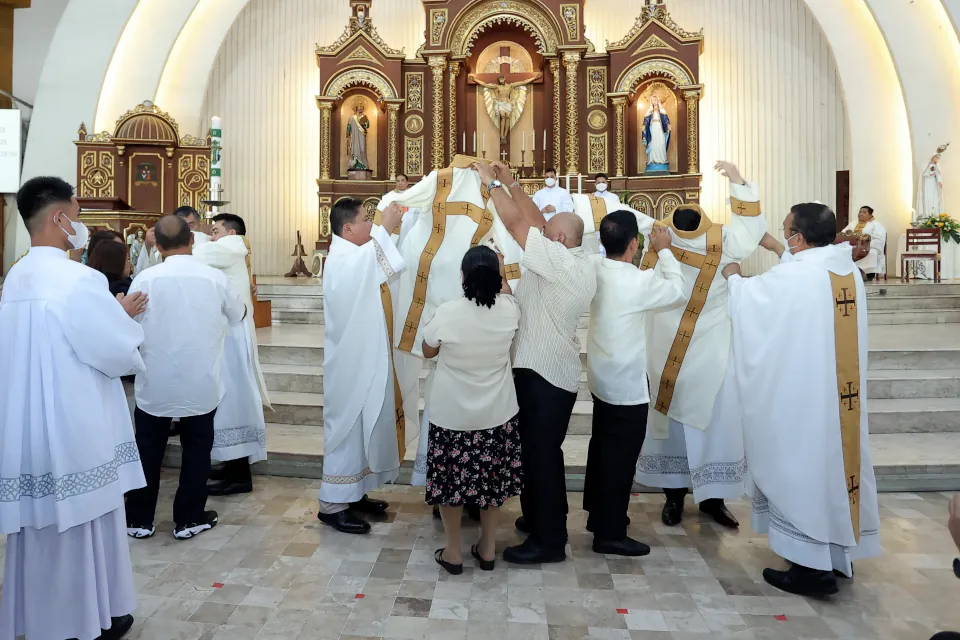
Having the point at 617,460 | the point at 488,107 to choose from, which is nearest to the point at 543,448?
the point at 617,460

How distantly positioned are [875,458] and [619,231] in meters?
2.45

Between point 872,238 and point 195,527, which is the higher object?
point 872,238

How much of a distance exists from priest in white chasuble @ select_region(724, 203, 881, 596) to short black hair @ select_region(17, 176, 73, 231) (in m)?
2.69

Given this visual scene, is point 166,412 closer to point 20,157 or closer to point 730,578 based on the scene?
point 730,578

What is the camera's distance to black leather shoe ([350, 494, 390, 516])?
12.4ft

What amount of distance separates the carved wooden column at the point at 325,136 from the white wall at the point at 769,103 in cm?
640

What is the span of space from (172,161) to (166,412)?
29.2ft

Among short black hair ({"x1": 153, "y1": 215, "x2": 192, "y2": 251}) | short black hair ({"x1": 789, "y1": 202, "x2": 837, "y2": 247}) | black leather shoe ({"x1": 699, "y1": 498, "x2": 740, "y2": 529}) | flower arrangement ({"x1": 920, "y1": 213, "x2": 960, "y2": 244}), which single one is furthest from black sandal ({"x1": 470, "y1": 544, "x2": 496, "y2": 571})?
flower arrangement ({"x1": 920, "y1": 213, "x2": 960, "y2": 244})

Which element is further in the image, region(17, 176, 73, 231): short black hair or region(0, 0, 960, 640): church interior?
region(0, 0, 960, 640): church interior

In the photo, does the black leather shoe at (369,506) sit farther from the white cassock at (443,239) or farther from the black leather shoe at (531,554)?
the black leather shoe at (531,554)

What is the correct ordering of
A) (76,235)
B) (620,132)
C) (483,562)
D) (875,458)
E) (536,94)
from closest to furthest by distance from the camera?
(76,235) → (483,562) → (875,458) → (620,132) → (536,94)

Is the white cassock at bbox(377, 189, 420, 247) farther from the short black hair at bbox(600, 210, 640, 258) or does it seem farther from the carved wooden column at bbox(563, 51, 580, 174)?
the carved wooden column at bbox(563, 51, 580, 174)

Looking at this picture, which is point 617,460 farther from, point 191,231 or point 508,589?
point 191,231

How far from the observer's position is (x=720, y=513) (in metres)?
3.69
